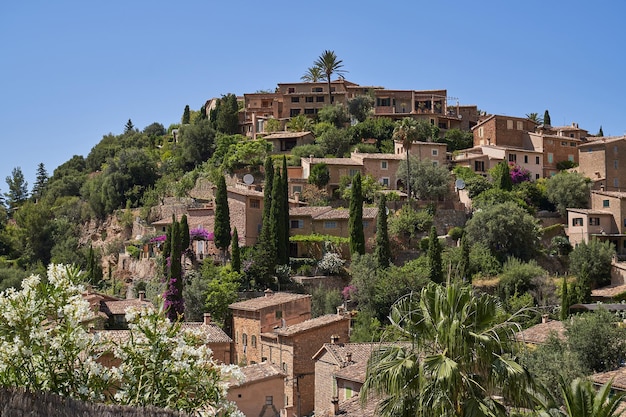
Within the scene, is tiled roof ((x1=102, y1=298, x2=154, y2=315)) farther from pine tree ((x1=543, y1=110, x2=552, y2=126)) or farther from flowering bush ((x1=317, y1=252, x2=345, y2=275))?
pine tree ((x1=543, y1=110, x2=552, y2=126))

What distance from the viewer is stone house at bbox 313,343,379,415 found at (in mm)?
29328

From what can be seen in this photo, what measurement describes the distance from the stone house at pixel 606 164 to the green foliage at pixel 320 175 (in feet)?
69.5

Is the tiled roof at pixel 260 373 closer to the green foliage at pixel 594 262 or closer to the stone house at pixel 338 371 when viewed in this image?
the stone house at pixel 338 371

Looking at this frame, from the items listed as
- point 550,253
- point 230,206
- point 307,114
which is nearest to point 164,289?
point 230,206

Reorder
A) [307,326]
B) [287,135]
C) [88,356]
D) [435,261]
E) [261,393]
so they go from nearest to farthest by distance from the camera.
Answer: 1. [88,356]
2. [261,393]
3. [307,326]
4. [435,261]
5. [287,135]

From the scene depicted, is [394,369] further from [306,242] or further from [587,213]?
[587,213]

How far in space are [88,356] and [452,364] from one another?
5693mm

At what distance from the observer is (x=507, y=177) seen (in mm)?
60344

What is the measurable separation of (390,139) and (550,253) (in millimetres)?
21874

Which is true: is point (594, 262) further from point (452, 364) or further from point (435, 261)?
point (452, 364)

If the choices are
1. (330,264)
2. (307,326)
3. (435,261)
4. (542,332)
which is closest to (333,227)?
(330,264)

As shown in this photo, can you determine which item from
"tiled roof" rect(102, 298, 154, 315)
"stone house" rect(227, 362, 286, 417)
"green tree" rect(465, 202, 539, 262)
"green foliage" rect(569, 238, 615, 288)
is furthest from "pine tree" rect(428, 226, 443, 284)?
"tiled roof" rect(102, 298, 154, 315)

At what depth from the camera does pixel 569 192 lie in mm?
58312

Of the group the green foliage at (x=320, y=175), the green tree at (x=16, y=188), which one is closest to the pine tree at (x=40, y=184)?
the green tree at (x=16, y=188)
